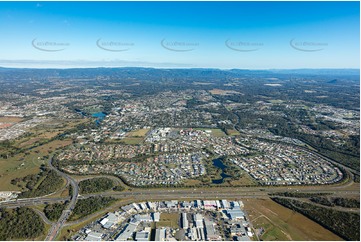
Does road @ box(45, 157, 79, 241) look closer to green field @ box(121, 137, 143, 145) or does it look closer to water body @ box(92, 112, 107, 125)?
green field @ box(121, 137, 143, 145)

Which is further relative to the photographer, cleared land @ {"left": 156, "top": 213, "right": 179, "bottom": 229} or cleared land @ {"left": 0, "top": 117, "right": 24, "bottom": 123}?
cleared land @ {"left": 0, "top": 117, "right": 24, "bottom": 123}

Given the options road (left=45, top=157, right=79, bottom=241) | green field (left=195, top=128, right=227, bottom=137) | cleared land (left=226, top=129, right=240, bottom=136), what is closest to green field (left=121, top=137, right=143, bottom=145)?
green field (left=195, top=128, right=227, bottom=137)

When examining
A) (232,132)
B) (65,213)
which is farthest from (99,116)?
(65,213)

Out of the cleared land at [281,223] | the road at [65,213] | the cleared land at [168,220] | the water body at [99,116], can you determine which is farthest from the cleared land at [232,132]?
the road at [65,213]

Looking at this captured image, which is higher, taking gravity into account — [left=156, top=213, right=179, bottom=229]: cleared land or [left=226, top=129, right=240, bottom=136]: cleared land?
[left=156, top=213, right=179, bottom=229]: cleared land

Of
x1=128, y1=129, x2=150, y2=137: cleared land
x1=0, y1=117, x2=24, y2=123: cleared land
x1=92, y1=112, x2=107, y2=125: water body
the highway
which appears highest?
the highway

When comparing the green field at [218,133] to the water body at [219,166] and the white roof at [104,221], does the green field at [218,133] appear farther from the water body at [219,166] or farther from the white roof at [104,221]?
the white roof at [104,221]

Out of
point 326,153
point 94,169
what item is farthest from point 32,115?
point 326,153

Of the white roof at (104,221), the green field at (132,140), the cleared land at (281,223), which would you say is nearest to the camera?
the cleared land at (281,223)

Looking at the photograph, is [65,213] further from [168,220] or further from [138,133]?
[138,133]
